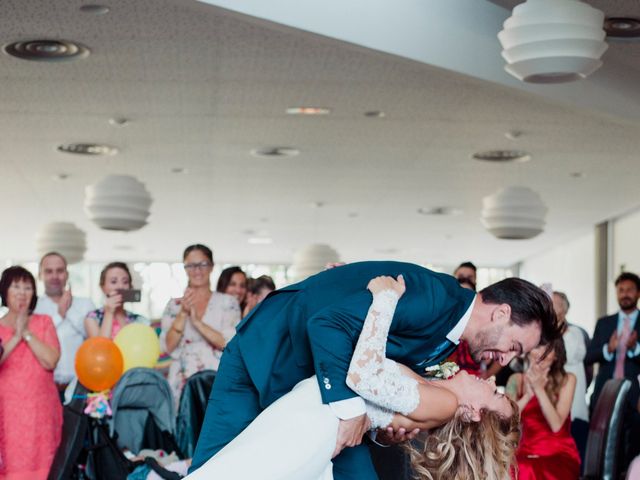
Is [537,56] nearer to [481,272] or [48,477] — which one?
[48,477]

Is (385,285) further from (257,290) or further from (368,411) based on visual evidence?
(257,290)

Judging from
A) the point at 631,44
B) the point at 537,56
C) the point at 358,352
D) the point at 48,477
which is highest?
the point at 631,44

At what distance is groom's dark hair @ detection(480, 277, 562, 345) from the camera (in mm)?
2637

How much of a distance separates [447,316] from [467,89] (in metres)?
4.65

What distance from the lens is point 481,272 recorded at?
907 inches

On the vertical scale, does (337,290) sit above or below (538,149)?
below

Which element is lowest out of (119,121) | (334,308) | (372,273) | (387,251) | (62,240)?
(334,308)

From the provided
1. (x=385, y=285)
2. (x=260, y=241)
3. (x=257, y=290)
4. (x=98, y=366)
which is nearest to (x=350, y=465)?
(x=385, y=285)

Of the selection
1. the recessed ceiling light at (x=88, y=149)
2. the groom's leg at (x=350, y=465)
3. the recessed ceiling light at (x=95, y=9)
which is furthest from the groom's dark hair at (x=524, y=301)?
the recessed ceiling light at (x=88, y=149)

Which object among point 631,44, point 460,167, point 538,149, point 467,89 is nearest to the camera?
point 631,44

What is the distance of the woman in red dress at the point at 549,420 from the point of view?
188 inches

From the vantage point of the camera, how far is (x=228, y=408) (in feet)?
8.99

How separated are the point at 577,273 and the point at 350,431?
48.4 ft

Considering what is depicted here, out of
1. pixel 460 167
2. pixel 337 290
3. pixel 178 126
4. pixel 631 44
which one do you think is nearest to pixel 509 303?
pixel 337 290
